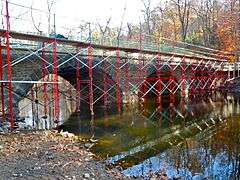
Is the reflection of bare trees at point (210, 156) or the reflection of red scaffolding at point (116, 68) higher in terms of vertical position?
the reflection of red scaffolding at point (116, 68)

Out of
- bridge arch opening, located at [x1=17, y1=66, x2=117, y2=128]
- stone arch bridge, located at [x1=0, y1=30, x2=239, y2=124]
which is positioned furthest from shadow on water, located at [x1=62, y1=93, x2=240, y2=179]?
stone arch bridge, located at [x1=0, y1=30, x2=239, y2=124]

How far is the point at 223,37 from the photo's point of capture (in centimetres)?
5197

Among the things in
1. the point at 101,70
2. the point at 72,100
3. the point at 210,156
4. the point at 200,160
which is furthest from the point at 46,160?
the point at 72,100

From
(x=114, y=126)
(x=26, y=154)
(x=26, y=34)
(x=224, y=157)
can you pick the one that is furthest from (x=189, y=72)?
(x=26, y=154)

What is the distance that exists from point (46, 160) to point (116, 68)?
54.8 ft

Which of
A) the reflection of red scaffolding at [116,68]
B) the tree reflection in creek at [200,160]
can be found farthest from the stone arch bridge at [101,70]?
the tree reflection in creek at [200,160]

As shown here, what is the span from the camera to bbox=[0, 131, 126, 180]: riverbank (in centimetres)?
923

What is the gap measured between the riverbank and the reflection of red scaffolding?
5.99 m

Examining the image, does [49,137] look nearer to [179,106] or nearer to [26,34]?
[26,34]

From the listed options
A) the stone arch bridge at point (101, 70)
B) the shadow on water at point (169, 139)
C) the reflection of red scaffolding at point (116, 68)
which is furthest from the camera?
the reflection of red scaffolding at point (116, 68)

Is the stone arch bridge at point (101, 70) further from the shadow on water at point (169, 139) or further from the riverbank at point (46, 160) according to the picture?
the riverbank at point (46, 160)

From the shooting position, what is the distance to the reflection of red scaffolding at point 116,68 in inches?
832

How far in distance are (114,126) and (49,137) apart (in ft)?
19.4

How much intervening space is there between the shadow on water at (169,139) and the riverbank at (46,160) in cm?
99
